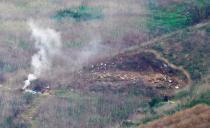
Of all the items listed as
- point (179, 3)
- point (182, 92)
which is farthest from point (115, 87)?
point (179, 3)

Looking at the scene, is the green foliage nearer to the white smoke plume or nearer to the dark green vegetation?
the white smoke plume

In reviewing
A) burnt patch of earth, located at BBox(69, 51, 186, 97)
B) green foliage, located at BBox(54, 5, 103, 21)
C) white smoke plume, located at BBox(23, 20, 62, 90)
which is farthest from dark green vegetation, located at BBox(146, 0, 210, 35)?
white smoke plume, located at BBox(23, 20, 62, 90)


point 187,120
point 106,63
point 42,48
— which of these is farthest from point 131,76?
point 42,48

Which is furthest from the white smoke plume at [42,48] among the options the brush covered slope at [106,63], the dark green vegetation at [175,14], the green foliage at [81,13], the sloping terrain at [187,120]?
the sloping terrain at [187,120]

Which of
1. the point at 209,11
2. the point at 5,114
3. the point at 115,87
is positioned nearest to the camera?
the point at 5,114

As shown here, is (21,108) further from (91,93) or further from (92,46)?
(92,46)

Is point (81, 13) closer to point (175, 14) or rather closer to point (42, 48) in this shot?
point (42, 48)
